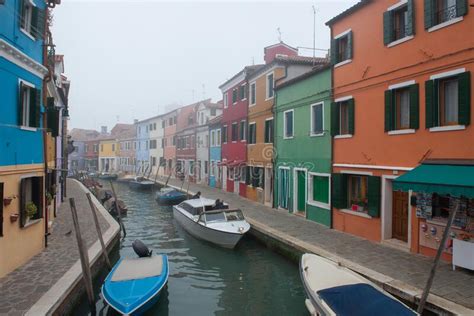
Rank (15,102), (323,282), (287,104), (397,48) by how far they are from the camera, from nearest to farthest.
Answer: (323,282)
(15,102)
(397,48)
(287,104)

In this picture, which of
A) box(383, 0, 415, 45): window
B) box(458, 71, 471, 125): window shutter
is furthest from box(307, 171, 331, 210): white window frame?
box(458, 71, 471, 125): window shutter

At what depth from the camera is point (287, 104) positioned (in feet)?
63.7

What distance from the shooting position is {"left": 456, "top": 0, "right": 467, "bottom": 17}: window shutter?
31.1 feet

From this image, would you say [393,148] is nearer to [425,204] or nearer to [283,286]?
[425,204]

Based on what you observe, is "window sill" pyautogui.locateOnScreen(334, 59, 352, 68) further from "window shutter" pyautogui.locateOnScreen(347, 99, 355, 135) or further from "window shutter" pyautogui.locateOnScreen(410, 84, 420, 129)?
"window shutter" pyautogui.locateOnScreen(410, 84, 420, 129)

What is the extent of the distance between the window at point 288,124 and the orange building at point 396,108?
4.51m

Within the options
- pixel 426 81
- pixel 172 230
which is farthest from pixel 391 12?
pixel 172 230

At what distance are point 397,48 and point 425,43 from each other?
1.08 metres

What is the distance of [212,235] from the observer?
15102 mm

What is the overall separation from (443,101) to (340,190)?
5.23 meters

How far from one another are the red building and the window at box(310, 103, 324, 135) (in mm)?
8838

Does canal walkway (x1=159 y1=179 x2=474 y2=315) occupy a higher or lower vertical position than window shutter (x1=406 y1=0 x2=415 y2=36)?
lower

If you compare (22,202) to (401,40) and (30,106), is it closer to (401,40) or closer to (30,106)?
(30,106)

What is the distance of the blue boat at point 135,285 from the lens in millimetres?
8141
